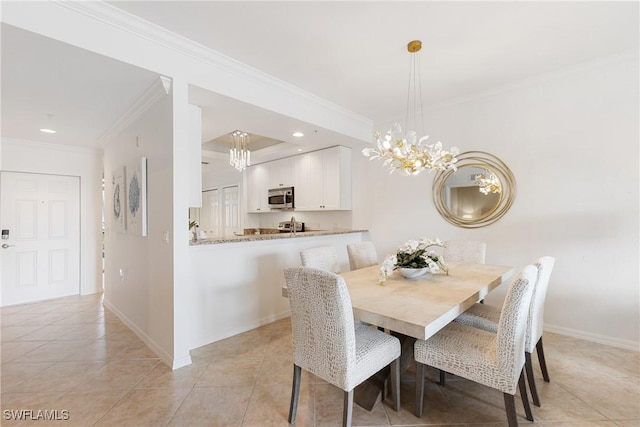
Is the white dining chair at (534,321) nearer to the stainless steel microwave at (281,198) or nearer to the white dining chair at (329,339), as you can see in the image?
the white dining chair at (329,339)

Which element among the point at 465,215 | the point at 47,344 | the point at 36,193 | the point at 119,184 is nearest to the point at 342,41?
the point at 465,215

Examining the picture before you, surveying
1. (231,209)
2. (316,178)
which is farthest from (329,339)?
(231,209)

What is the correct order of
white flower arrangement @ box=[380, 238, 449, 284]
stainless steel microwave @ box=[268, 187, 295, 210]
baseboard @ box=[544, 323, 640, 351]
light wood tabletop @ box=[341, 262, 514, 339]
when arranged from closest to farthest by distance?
light wood tabletop @ box=[341, 262, 514, 339] < white flower arrangement @ box=[380, 238, 449, 284] < baseboard @ box=[544, 323, 640, 351] < stainless steel microwave @ box=[268, 187, 295, 210]

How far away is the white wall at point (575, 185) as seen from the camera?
2.58 meters

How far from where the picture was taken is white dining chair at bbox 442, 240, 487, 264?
9.47ft

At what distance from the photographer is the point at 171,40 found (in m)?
2.20

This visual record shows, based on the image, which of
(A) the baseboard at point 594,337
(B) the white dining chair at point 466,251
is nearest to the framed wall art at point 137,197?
(B) the white dining chair at point 466,251

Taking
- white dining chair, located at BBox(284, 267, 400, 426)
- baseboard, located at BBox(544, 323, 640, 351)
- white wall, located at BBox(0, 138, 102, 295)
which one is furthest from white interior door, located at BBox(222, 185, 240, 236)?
baseboard, located at BBox(544, 323, 640, 351)

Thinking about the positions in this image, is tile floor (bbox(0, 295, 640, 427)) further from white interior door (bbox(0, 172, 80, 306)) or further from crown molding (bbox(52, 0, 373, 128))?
crown molding (bbox(52, 0, 373, 128))

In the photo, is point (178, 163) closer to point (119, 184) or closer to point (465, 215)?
point (119, 184)

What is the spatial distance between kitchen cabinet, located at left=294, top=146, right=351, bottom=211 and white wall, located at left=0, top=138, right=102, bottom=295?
3.38 m

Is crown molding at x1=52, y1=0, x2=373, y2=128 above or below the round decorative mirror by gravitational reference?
above

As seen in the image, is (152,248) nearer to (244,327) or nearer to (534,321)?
(244,327)

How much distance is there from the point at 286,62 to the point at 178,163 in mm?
1351
